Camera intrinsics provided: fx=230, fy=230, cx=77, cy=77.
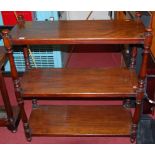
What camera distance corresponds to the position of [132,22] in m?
1.33

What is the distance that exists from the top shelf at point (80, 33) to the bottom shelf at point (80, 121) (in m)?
0.72

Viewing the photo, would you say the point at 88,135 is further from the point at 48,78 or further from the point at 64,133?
the point at 48,78

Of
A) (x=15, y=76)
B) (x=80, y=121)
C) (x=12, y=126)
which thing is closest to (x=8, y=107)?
(x=12, y=126)

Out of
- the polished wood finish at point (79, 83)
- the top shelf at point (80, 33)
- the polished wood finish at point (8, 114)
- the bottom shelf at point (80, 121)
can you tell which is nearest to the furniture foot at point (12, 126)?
the polished wood finish at point (8, 114)

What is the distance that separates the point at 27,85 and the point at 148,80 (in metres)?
→ 0.87

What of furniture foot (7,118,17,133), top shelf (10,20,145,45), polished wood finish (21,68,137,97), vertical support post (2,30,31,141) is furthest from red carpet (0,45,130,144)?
top shelf (10,20,145,45)

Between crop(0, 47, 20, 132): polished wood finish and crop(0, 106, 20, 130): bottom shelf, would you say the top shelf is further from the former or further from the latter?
crop(0, 106, 20, 130): bottom shelf

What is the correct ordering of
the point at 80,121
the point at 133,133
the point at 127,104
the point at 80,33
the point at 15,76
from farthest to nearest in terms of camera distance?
the point at 127,104, the point at 80,121, the point at 133,133, the point at 15,76, the point at 80,33

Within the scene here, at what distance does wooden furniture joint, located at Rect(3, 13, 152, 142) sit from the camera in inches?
44.9

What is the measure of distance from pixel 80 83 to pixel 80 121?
40 centimetres

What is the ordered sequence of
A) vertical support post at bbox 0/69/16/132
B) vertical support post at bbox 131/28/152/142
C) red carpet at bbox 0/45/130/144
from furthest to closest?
1. red carpet at bbox 0/45/130/144
2. vertical support post at bbox 0/69/16/132
3. vertical support post at bbox 131/28/152/142

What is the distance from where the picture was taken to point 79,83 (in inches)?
55.8

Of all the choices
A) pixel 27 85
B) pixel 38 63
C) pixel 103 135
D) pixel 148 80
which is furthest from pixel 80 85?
pixel 38 63

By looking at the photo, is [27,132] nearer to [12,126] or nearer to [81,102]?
[12,126]
